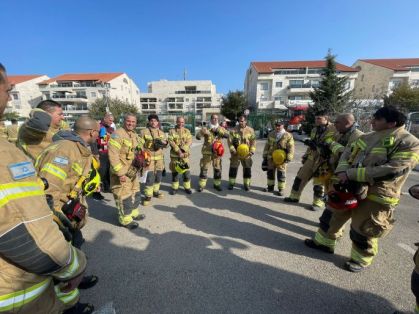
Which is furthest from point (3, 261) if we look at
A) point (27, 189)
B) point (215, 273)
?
point (215, 273)

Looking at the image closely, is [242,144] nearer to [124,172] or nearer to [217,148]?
[217,148]

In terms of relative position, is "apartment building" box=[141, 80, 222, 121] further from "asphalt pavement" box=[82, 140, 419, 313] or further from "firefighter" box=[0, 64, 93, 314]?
"firefighter" box=[0, 64, 93, 314]

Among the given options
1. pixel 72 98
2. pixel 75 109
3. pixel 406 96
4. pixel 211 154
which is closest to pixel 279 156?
pixel 211 154

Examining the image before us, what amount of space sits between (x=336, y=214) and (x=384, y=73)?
48965mm

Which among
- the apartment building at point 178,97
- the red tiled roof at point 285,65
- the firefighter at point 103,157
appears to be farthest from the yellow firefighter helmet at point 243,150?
the apartment building at point 178,97

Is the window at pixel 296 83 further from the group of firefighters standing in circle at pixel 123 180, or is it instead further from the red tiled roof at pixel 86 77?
the group of firefighters standing in circle at pixel 123 180

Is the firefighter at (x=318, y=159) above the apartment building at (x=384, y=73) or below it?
below

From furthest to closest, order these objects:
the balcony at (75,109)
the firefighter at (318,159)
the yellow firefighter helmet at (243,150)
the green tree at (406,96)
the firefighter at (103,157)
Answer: the balcony at (75,109) → the green tree at (406,96) → the firefighter at (103,157) → the yellow firefighter helmet at (243,150) → the firefighter at (318,159)

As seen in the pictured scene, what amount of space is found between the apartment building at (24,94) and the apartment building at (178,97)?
2467cm

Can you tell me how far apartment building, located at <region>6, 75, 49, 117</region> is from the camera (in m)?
44.6

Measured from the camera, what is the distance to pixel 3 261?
1013mm

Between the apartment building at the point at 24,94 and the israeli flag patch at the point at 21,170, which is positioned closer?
the israeli flag patch at the point at 21,170

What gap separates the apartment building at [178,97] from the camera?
6078 centimetres

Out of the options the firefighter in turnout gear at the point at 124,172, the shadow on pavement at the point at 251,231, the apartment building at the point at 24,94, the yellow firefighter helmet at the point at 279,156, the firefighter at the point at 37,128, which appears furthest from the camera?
the apartment building at the point at 24,94
